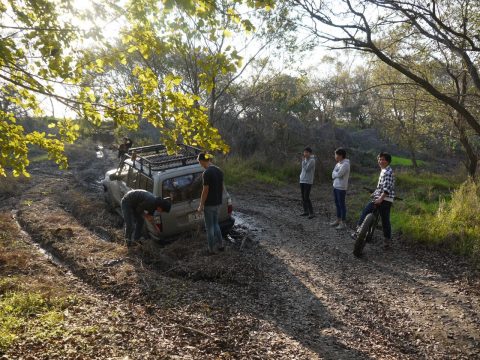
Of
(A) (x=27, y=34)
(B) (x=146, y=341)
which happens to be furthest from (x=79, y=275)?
(A) (x=27, y=34)

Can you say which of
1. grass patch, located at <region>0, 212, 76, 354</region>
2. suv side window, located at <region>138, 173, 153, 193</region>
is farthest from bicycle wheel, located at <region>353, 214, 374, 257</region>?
grass patch, located at <region>0, 212, 76, 354</region>

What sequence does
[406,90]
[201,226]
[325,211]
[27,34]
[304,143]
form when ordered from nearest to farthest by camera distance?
[27,34]
[201,226]
[325,211]
[406,90]
[304,143]

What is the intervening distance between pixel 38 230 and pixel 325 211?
8.19 metres

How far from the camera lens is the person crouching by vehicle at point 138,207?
288 inches

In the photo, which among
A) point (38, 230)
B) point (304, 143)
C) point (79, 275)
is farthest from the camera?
point (304, 143)

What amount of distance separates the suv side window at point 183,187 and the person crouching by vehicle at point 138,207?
0.28 meters

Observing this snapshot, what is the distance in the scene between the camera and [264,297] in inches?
224

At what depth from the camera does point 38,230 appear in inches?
362

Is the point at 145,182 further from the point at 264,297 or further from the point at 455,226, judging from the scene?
the point at 455,226

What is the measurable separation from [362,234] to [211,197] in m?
3.04

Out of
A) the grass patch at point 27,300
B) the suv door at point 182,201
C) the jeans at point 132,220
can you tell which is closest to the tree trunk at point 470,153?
the suv door at point 182,201

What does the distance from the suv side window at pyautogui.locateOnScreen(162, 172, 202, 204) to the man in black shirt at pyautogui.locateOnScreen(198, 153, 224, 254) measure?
622mm

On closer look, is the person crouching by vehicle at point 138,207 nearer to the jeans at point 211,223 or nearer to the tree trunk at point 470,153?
the jeans at point 211,223

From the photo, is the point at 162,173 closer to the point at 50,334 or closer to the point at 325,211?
the point at 50,334
